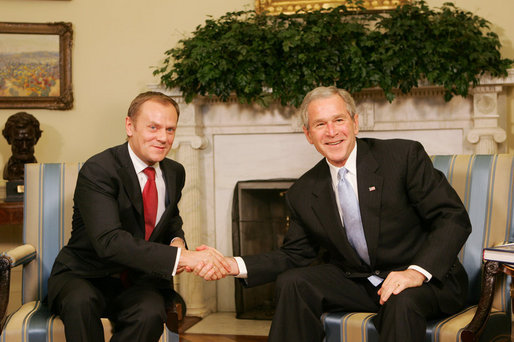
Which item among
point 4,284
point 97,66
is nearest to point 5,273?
point 4,284

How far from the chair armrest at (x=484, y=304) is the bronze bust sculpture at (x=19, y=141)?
299 centimetres

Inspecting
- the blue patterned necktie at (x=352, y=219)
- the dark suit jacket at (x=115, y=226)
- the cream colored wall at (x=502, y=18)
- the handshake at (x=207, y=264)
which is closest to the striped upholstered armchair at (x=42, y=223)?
the dark suit jacket at (x=115, y=226)

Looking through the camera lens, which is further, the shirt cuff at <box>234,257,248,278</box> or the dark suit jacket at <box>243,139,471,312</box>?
the shirt cuff at <box>234,257,248,278</box>

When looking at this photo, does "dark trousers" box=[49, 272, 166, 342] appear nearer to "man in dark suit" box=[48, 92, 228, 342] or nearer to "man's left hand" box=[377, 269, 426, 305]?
"man in dark suit" box=[48, 92, 228, 342]

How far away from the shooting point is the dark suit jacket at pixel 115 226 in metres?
2.21

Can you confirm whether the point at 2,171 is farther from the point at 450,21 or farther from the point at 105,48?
the point at 450,21

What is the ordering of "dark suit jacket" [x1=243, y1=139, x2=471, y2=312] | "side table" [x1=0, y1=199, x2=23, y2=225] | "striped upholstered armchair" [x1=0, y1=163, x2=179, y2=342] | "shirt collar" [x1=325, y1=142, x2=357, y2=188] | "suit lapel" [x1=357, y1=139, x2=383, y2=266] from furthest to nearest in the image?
"side table" [x1=0, y1=199, x2=23, y2=225]
"striped upholstered armchair" [x1=0, y1=163, x2=179, y2=342]
"shirt collar" [x1=325, y1=142, x2=357, y2=188]
"suit lapel" [x1=357, y1=139, x2=383, y2=266]
"dark suit jacket" [x1=243, y1=139, x2=471, y2=312]

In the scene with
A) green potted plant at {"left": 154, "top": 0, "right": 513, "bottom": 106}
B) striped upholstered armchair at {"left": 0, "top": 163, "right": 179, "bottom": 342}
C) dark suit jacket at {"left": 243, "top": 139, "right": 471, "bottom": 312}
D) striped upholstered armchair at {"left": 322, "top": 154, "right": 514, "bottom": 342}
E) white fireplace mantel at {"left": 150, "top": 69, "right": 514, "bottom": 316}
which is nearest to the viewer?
striped upholstered armchair at {"left": 322, "top": 154, "right": 514, "bottom": 342}

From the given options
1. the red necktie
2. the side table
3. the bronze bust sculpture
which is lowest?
the side table

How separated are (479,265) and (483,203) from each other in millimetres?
268

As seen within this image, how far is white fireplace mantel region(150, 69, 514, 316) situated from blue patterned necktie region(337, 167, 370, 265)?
1.63 metres

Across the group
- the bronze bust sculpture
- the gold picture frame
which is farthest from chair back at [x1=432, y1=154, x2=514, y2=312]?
the bronze bust sculpture

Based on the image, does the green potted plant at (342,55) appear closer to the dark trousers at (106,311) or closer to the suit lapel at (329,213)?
the suit lapel at (329,213)

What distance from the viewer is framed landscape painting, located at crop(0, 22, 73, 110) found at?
4.28 meters
